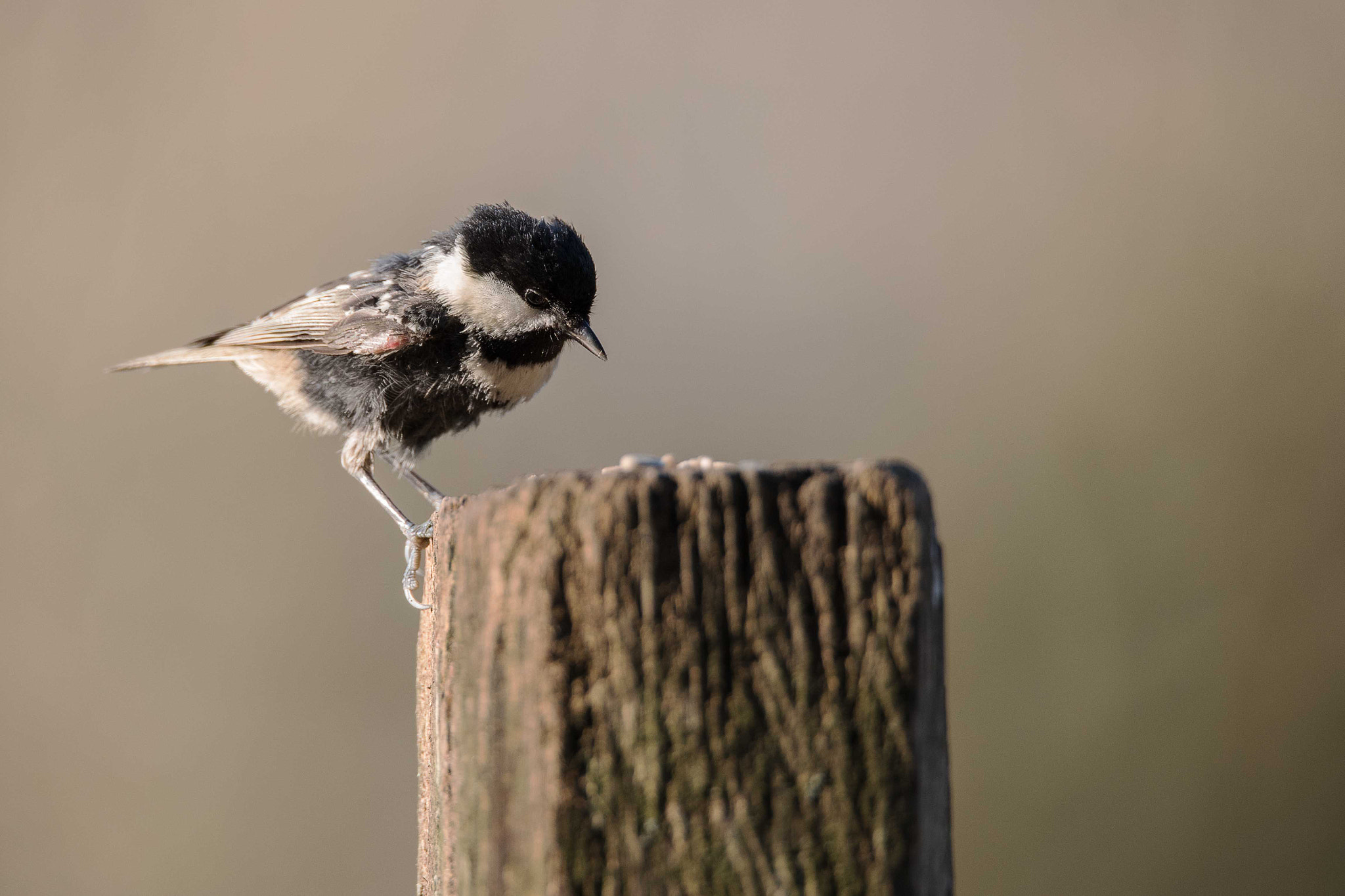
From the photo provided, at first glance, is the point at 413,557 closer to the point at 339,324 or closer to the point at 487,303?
the point at 487,303

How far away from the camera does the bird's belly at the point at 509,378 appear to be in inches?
149

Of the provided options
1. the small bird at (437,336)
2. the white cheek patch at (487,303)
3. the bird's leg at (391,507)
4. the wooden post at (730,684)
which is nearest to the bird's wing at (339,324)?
the small bird at (437,336)

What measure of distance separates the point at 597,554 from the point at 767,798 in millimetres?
323

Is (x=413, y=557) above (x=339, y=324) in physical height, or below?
below

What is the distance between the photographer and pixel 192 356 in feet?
15.3

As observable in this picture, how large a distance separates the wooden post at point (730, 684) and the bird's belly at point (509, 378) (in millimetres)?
2666

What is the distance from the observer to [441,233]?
13.4ft

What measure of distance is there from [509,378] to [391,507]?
0.62 metres

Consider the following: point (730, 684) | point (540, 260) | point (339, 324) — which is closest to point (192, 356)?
point (339, 324)

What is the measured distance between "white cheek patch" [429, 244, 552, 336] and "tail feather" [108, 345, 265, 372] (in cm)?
118

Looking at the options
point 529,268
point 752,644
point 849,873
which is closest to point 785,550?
point 752,644

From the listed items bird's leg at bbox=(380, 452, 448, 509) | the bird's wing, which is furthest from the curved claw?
the bird's wing

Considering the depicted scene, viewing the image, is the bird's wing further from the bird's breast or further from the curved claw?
the curved claw

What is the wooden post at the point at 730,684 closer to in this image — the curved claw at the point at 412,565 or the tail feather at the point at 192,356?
the curved claw at the point at 412,565
